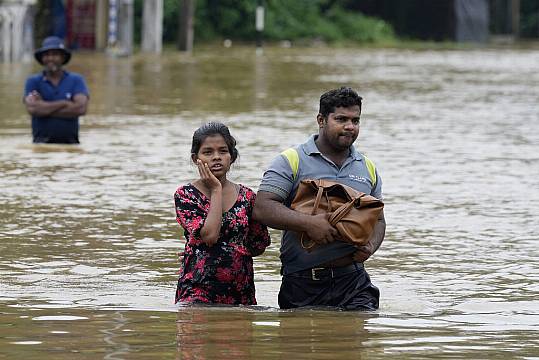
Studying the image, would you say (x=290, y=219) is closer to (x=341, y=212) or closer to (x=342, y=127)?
(x=341, y=212)

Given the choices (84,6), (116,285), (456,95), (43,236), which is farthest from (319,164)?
(84,6)

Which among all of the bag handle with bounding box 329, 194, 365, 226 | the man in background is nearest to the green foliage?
the man in background

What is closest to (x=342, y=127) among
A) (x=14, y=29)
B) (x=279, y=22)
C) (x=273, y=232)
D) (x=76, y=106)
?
(x=273, y=232)

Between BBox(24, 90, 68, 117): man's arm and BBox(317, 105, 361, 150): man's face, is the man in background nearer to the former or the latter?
BBox(24, 90, 68, 117): man's arm

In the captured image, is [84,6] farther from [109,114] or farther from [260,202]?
[260,202]

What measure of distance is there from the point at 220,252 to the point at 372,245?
0.73m

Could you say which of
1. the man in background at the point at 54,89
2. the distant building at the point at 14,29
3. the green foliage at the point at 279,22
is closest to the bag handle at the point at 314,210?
the man in background at the point at 54,89

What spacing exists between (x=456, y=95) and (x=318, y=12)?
98.5ft

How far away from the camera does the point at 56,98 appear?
1549 centimetres

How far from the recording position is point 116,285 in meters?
8.86

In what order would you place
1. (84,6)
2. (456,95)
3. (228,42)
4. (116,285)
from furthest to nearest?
(228,42) < (84,6) < (456,95) < (116,285)

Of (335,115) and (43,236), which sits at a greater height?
(335,115)

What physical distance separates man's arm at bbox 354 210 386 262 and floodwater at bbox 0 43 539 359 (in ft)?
0.94

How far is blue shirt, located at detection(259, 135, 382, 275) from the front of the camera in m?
7.28
